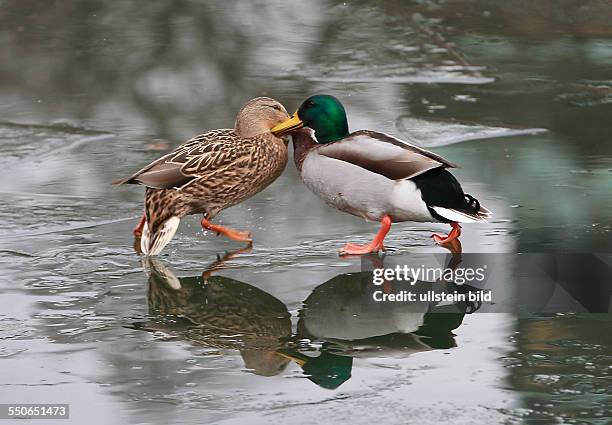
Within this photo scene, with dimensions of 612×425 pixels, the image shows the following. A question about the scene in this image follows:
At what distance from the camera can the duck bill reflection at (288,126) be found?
22.3ft

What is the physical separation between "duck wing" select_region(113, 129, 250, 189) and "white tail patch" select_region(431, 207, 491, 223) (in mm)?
1134

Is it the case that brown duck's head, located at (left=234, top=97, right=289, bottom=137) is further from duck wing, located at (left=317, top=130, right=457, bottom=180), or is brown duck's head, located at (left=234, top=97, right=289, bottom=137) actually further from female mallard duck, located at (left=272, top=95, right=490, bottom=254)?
duck wing, located at (left=317, top=130, right=457, bottom=180)

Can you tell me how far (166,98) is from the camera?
31.9 feet

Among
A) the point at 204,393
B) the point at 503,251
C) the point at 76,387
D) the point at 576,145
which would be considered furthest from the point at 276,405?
the point at 576,145

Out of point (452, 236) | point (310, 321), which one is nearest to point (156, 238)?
point (310, 321)

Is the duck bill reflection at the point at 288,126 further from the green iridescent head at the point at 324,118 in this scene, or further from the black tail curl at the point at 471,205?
the black tail curl at the point at 471,205

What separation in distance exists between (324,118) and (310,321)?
162 centimetres

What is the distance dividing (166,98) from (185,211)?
3.17 metres

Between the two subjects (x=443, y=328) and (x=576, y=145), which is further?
(x=576, y=145)

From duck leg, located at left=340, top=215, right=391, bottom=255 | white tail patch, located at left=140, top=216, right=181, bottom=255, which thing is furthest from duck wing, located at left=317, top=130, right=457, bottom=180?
white tail patch, located at left=140, top=216, right=181, bottom=255

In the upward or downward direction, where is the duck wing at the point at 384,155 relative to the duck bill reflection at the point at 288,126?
downward

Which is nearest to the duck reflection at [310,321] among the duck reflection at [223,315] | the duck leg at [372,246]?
the duck reflection at [223,315]

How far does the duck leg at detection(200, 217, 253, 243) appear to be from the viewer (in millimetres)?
6602

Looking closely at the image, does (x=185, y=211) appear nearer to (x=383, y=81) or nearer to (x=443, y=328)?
(x=443, y=328)
